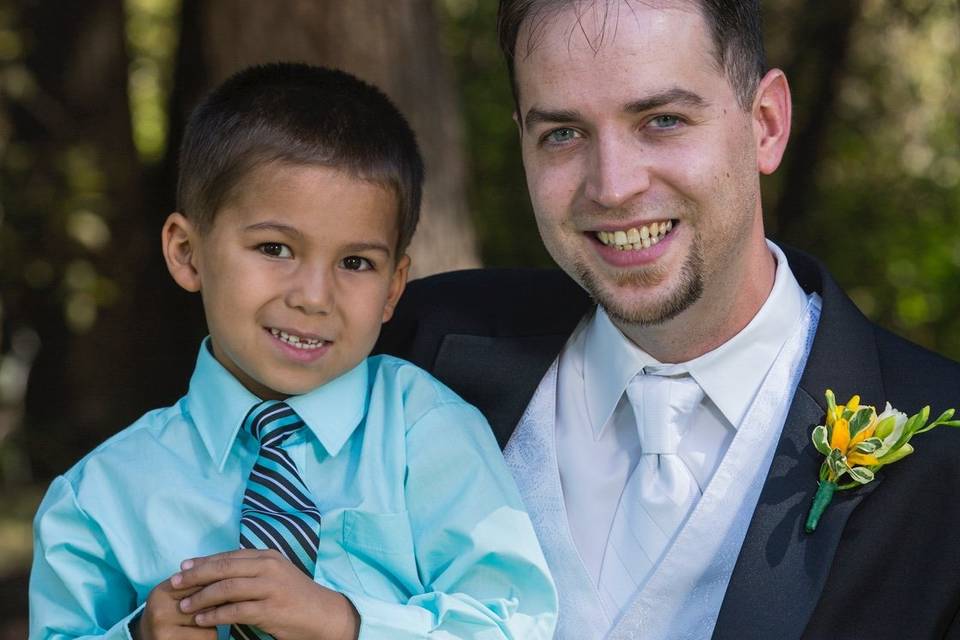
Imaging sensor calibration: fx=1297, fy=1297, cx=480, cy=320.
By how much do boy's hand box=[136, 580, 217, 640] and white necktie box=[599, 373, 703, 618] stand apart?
944mm

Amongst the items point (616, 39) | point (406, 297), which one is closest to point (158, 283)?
point (406, 297)

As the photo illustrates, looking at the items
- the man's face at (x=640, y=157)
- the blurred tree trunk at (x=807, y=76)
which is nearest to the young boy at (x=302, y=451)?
the man's face at (x=640, y=157)

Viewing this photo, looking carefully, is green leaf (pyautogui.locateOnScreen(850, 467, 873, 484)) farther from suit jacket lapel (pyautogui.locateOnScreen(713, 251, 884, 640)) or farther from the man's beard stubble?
the man's beard stubble

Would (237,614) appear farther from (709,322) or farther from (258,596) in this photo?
(709,322)

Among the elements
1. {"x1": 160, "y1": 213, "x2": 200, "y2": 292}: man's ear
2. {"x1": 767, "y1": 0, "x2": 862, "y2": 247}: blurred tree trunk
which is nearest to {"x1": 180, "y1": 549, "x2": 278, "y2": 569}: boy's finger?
{"x1": 160, "y1": 213, "x2": 200, "y2": 292}: man's ear

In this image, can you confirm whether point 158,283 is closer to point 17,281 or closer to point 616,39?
point 17,281

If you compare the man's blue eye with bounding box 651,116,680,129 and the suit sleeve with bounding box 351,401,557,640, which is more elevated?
the man's blue eye with bounding box 651,116,680,129

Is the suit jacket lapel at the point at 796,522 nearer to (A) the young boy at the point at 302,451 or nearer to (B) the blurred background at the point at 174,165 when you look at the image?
(A) the young boy at the point at 302,451

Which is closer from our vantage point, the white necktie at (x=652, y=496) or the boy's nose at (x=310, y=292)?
the boy's nose at (x=310, y=292)

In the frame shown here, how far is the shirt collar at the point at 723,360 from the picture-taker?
9.56 feet

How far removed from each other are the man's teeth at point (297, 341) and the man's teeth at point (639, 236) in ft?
2.28

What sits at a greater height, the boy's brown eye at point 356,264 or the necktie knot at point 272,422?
the boy's brown eye at point 356,264

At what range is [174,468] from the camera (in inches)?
104

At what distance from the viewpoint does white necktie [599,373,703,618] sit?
2.84 meters
